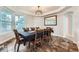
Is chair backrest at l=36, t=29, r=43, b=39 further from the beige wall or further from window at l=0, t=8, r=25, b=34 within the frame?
window at l=0, t=8, r=25, b=34

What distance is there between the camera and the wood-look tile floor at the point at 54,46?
223cm

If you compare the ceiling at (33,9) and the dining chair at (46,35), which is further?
the dining chair at (46,35)

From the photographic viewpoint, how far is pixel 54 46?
90.3 inches

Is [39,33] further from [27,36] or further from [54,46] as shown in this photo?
[54,46]

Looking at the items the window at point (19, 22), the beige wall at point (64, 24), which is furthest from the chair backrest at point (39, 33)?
the window at point (19, 22)

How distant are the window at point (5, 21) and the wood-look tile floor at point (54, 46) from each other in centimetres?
36

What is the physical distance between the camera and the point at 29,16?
237 centimetres

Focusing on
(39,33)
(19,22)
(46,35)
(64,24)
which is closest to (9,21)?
(19,22)

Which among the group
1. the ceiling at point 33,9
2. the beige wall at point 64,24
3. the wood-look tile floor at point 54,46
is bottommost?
the wood-look tile floor at point 54,46

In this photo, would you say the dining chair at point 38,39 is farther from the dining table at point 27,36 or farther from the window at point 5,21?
the window at point 5,21

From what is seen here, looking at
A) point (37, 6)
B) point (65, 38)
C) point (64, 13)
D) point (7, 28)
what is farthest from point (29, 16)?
point (65, 38)
